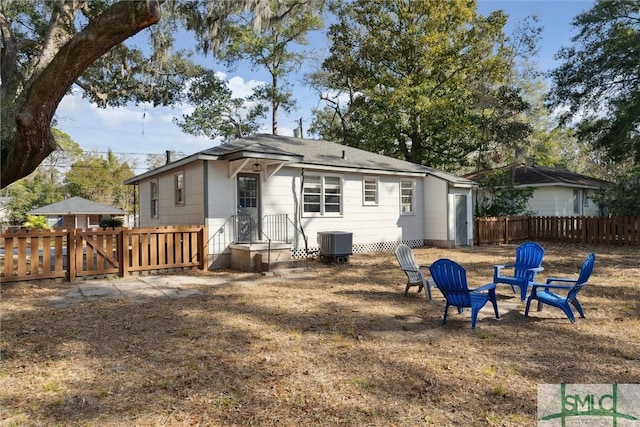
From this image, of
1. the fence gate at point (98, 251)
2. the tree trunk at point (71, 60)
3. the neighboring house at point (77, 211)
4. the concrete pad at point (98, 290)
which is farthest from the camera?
the neighboring house at point (77, 211)

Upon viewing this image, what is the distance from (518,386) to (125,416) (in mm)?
3265

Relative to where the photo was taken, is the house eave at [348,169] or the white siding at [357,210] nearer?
the white siding at [357,210]

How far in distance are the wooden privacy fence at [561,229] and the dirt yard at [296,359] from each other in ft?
34.8

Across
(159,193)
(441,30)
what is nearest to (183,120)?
(159,193)

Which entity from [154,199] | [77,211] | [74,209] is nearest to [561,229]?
[154,199]

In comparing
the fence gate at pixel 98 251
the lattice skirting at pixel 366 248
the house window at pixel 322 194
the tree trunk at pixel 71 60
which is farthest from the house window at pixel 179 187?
the tree trunk at pixel 71 60

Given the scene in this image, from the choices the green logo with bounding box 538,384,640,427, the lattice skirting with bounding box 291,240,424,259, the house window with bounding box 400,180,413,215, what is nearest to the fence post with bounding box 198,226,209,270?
the lattice skirting with bounding box 291,240,424,259

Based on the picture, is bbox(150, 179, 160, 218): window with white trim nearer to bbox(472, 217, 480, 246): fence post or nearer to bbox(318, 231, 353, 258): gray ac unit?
bbox(318, 231, 353, 258): gray ac unit

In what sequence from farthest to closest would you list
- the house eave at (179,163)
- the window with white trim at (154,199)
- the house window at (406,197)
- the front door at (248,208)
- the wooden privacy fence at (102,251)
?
the house window at (406,197) → the window with white trim at (154,199) → the front door at (248,208) → the house eave at (179,163) → the wooden privacy fence at (102,251)

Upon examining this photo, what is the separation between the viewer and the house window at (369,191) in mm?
14664

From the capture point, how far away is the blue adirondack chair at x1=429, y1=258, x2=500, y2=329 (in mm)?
5316

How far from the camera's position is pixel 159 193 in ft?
47.9

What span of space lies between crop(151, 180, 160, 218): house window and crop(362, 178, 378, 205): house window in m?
7.50

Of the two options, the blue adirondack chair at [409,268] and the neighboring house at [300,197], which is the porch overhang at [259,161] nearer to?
the neighboring house at [300,197]
